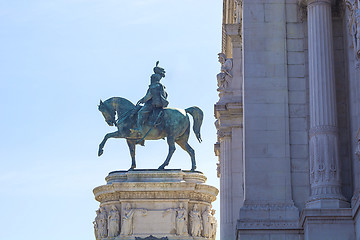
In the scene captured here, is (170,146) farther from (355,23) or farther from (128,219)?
(355,23)

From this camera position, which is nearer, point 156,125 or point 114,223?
point 114,223

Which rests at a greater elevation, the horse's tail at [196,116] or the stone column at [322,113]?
the horse's tail at [196,116]

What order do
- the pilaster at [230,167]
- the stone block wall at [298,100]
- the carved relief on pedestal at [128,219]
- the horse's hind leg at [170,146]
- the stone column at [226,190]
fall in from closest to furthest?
1. the stone block wall at [298,100]
2. the stone column at [226,190]
3. the pilaster at [230,167]
4. the carved relief on pedestal at [128,219]
5. the horse's hind leg at [170,146]

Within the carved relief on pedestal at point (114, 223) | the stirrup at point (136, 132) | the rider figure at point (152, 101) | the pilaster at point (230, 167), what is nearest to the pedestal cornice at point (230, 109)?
the pilaster at point (230, 167)

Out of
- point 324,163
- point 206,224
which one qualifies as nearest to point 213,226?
point 206,224

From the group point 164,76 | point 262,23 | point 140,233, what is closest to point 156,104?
point 164,76

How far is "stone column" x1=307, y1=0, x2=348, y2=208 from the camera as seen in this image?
29.6m

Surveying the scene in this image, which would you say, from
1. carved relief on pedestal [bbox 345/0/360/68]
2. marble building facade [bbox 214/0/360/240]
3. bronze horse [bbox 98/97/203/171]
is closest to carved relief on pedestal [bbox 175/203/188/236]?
bronze horse [bbox 98/97/203/171]

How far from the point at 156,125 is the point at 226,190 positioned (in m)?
22.6

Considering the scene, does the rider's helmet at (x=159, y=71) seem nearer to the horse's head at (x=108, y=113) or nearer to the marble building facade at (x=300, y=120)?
the horse's head at (x=108, y=113)

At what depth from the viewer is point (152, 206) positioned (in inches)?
2480

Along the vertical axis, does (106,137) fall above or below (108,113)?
below

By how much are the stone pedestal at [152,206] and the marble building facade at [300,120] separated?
31.1 meters

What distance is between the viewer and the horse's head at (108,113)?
230ft
